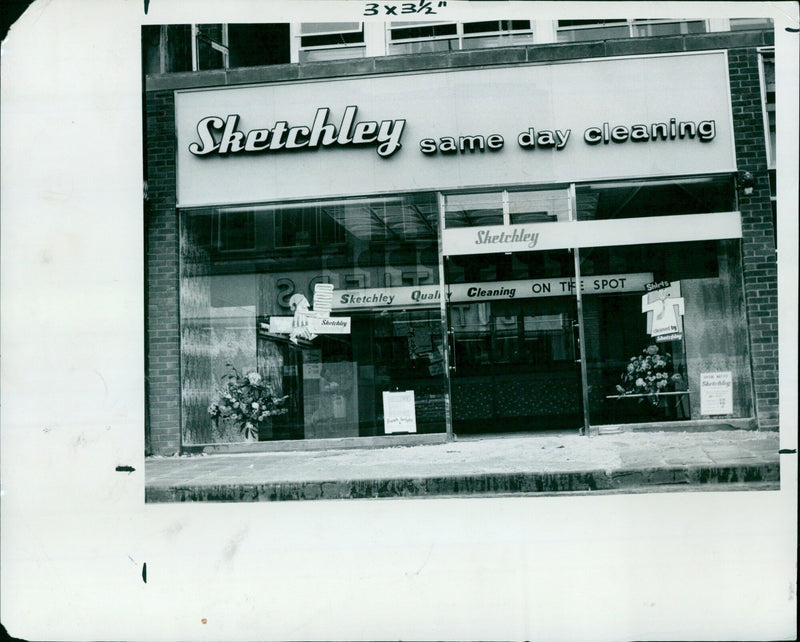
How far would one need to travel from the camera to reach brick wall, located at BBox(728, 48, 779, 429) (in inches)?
161

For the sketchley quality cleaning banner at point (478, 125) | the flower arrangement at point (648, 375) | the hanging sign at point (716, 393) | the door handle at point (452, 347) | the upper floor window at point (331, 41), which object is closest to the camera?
the upper floor window at point (331, 41)

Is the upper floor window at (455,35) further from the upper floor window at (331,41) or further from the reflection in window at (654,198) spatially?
the reflection in window at (654,198)

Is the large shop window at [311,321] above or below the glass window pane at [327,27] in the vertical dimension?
below

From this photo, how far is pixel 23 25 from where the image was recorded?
2988 millimetres

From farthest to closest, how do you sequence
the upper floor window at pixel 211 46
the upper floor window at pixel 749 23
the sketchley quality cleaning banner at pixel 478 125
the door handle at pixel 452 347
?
the door handle at pixel 452 347 < the sketchley quality cleaning banner at pixel 478 125 < the upper floor window at pixel 211 46 < the upper floor window at pixel 749 23

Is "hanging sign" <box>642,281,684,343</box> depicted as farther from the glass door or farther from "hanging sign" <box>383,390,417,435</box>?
"hanging sign" <box>383,390,417,435</box>

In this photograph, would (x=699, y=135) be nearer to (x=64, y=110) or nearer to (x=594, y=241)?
(x=594, y=241)

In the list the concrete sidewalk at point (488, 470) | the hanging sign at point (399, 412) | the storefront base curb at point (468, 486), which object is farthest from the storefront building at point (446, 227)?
the storefront base curb at point (468, 486)

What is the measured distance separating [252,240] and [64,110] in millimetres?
2010

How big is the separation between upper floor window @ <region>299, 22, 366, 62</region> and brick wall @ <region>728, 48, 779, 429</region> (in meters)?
2.30

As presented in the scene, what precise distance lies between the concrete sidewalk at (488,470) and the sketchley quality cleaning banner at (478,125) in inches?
69.8

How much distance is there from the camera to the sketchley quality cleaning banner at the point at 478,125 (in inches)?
173

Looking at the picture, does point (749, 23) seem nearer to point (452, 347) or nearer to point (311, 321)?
point (452, 347)

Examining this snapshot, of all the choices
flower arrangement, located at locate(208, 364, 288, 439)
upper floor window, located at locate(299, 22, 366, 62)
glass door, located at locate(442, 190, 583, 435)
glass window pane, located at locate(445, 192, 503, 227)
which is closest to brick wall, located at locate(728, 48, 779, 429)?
glass door, located at locate(442, 190, 583, 435)
